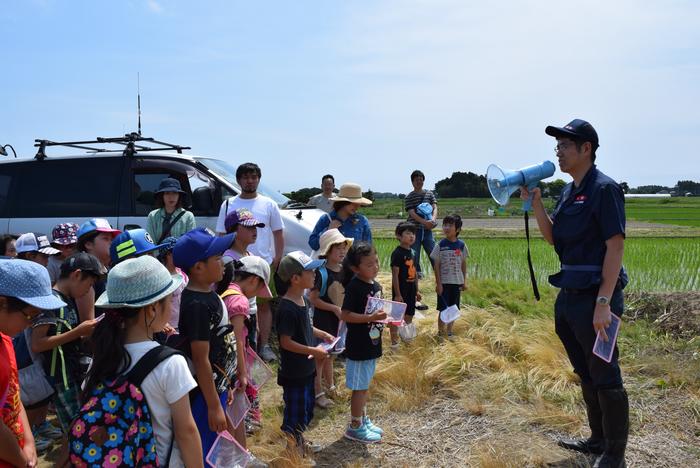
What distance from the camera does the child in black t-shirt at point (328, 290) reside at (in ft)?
14.2

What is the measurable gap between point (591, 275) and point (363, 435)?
1816 millimetres

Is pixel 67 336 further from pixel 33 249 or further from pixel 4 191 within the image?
pixel 4 191

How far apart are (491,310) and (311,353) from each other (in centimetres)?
454

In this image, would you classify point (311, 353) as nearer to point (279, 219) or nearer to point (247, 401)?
point (247, 401)

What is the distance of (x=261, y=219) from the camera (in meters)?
5.23

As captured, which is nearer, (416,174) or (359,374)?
(359,374)

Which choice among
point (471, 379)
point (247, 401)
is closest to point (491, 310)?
point (471, 379)

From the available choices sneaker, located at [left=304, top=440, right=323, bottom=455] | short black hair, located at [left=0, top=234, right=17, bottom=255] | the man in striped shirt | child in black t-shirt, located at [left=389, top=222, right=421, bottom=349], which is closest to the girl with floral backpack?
sneaker, located at [left=304, top=440, right=323, bottom=455]

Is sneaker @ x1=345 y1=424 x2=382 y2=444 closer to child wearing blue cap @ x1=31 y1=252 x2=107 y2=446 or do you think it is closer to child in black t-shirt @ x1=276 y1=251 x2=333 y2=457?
child in black t-shirt @ x1=276 y1=251 x2=333 y2=457

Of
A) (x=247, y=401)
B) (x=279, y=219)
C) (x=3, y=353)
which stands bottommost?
(x=247, y=401)

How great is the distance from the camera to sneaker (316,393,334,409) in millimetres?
4457

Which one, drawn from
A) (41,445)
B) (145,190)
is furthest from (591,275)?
(145,190)

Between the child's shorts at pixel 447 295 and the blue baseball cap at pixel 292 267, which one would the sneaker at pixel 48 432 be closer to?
the blue baseball cap at pixel 292 267

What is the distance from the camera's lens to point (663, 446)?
3.61m
